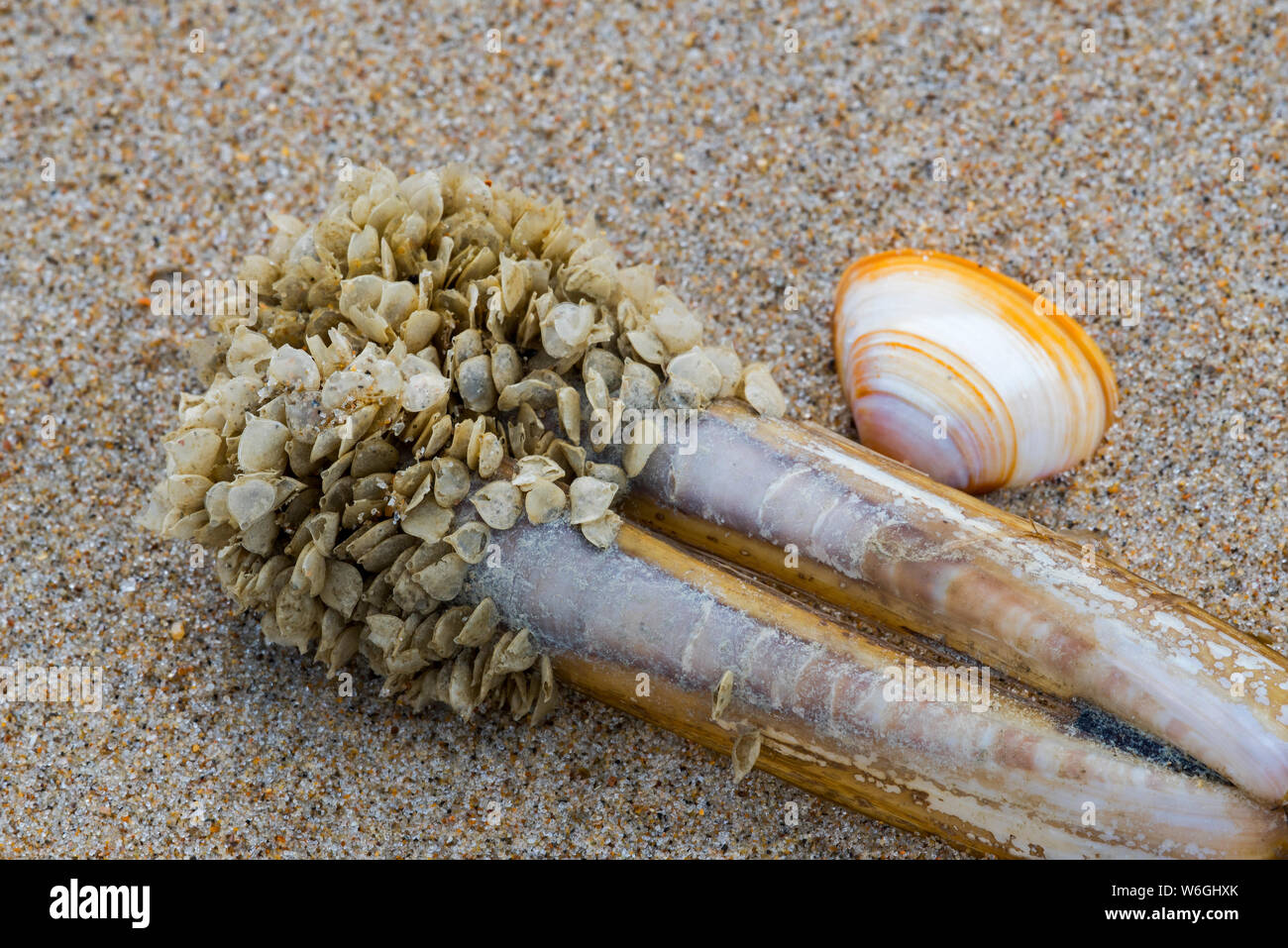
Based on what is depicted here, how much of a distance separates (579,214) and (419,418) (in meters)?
1.21

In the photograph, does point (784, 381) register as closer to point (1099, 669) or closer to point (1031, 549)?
point (1031, 549)

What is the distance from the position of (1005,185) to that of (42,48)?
3.11 meters

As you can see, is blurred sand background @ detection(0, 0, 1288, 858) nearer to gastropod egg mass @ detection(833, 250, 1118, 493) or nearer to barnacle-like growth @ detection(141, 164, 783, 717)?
gastropod egg mass @ detection(833, 250, 1118, 493)

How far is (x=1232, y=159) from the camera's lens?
3.44m

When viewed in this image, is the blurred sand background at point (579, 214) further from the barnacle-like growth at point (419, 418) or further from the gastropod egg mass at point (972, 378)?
the barnacle-like growth at point (419, 418)

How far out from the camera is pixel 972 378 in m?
2.97

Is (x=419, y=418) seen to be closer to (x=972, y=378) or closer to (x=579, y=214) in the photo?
(x=579, y=214)

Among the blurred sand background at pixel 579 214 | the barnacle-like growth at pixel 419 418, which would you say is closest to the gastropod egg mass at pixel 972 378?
the blurred sand background at pixel 579 214

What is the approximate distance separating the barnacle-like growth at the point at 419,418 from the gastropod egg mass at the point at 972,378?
1.20 ft

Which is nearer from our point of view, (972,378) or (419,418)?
(419,418)

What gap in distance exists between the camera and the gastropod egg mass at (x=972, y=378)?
2961 mm

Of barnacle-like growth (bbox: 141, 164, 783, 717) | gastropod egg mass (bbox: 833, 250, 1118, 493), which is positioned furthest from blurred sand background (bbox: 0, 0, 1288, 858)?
barnacle-like growth (bbox: 141, 164, 783, 717)

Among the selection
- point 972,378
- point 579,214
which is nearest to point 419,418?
point 579,214

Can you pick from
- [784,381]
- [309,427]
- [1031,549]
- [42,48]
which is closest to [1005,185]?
[784,381]
